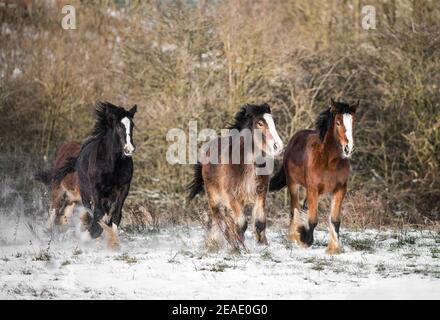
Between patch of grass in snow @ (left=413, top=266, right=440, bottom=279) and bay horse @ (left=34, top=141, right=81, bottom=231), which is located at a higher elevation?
bay horse @ (left=34, top=141, right=81, bottom=231)

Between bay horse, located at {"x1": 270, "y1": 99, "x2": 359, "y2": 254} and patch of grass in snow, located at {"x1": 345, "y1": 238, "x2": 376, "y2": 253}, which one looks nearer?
bay horse, located at {"x1": 270, "y1": 99, "x2": 359, "y2": 254}

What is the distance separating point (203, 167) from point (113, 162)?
4.28 feet

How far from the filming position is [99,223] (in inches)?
375

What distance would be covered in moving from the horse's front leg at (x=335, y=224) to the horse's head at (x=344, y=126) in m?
0.52

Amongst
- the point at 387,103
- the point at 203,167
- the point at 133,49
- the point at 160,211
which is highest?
the point at 133,49

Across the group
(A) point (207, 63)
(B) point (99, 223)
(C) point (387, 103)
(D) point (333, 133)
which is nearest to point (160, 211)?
(A) point (207, 63)

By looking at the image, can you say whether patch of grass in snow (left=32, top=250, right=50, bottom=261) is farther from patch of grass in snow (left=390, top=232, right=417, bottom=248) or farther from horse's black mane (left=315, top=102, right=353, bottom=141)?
patch of grass in snow (left=390, top=232, right=417, bottom=248)

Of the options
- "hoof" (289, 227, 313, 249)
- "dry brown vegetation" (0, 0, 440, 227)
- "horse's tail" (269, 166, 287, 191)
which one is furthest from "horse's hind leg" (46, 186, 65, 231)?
"hoof" (289, 227, 313, 249)

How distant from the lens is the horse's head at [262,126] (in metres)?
8.94

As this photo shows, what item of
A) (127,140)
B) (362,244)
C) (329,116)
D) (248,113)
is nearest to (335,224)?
(362,244)

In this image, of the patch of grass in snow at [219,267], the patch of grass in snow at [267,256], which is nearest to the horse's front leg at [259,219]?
the patch of grass in snow at [267,256]

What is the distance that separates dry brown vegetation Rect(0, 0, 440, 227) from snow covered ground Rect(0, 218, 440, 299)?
5.85m

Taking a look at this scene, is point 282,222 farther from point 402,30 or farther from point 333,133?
point 402,30

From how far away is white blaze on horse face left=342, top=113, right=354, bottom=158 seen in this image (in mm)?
8664
